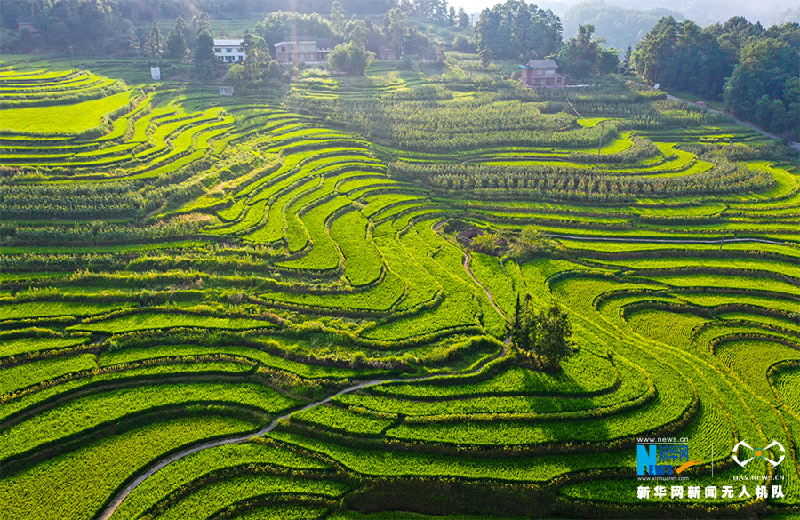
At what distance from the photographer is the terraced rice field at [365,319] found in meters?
23.0

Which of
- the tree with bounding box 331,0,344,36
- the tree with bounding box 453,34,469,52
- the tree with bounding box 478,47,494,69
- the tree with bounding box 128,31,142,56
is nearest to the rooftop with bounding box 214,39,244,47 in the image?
the tree with bounding box 128,31,142,56

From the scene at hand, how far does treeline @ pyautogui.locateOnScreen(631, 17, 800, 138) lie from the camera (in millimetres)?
76062

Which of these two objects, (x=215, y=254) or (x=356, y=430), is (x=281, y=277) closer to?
(x=215, y=254)

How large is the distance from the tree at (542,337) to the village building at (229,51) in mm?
85950

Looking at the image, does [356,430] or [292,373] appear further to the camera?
[292,373]

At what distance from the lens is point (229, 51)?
94.7 m

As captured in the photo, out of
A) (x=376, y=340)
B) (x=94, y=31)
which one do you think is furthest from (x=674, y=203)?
(x=94, y=31)

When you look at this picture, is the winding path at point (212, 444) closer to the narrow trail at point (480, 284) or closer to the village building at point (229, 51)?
the narrow trail at point (480, 284)

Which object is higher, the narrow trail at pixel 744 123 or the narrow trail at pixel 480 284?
the narrow trail at pixel 744 123

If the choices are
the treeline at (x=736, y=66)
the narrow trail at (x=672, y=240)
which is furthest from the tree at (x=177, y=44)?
the treeline at (x=736, y=66)

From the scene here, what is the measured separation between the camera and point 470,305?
35750mm

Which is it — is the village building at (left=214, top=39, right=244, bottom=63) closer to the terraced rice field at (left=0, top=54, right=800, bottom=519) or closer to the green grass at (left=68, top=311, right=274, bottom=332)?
the terraced rice field at (left=0, top=54, right=800, bottom=519)

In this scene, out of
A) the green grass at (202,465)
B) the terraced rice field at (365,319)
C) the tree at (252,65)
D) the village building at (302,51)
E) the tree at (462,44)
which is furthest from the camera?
the tree at (462,44)

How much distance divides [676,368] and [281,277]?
28106 millimetres
